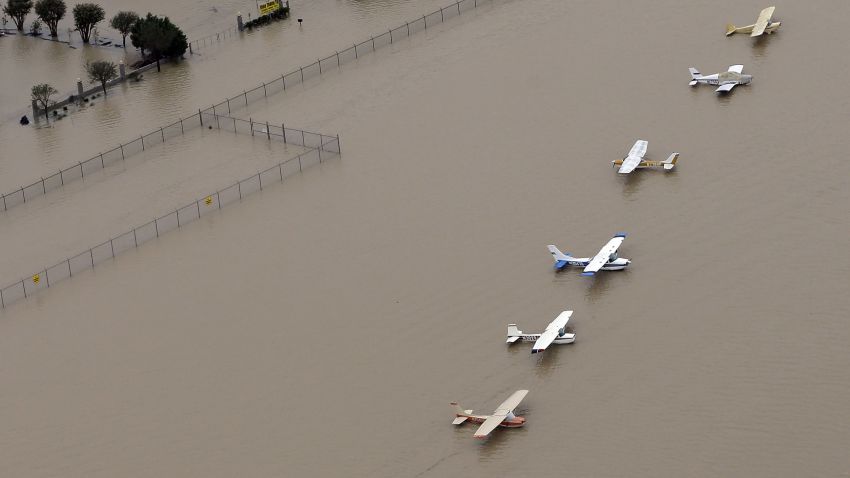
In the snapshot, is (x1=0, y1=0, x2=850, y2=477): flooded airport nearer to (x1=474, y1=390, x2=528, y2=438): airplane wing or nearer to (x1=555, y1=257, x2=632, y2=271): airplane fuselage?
(x1=555, y1=257, x2=632, y2=271): airplane fuselage

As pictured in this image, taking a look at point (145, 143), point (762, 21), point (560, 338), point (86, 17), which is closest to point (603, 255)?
point (560, 338)

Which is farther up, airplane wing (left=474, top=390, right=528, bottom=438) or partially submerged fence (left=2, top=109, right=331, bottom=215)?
partially submerged fence (left=2, top=109, right=331, bottom=215)

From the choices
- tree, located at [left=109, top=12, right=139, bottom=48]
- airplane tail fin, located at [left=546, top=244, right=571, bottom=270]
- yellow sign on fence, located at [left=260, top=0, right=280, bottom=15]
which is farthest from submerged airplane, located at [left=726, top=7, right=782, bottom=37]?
tree, located at [left=109, top=12, right=139, bottom=48]

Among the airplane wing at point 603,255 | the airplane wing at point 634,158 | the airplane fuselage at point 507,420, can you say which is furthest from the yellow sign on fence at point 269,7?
the airplane fuselage at point 507,420

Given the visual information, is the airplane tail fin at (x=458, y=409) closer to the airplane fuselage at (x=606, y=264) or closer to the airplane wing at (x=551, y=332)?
the airplane wing at (x=551, y=332)

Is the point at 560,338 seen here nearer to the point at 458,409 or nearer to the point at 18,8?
the point at 458,409
